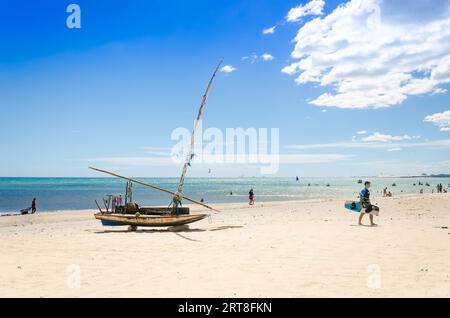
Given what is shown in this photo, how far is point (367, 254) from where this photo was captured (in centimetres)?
1108

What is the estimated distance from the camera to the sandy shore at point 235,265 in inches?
311

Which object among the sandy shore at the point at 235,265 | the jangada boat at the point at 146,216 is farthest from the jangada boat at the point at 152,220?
the sandy shore at the point at 235,265

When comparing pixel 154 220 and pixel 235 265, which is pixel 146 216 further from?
pixel 235 265

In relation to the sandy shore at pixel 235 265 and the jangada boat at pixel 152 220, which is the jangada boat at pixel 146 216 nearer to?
the jangada boat at pixel 152 220

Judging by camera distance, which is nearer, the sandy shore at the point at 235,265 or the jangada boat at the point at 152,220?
the sandy shore at the point at 235,265

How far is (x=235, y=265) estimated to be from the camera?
10.0 meters

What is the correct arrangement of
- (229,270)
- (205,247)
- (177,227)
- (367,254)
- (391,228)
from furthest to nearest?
(177,227)
(391,228)
(205,247)
(367,254)
(229,270)

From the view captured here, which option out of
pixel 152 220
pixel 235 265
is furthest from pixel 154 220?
pixel 235 265

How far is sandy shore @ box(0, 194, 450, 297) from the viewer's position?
25.9 feet
